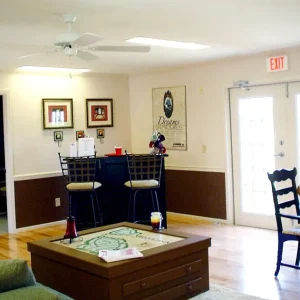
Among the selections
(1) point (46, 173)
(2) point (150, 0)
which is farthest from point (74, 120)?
(2) point (150, 0)

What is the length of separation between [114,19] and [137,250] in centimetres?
189

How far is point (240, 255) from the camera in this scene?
16.6 ft

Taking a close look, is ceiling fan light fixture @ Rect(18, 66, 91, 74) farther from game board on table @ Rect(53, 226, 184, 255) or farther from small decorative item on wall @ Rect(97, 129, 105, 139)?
game board on table @ Rect(53, 226, 184, 255)

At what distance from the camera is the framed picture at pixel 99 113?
7.44m

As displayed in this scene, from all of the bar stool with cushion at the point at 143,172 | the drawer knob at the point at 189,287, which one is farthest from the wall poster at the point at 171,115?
the drawer knob at the point at 189,287

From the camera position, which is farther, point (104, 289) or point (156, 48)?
point (156, 48)

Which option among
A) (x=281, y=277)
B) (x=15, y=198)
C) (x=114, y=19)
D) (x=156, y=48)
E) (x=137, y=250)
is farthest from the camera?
(x=15, y=198)

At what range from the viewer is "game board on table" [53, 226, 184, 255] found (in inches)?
140

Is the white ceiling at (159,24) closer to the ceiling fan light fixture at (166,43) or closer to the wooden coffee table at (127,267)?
the ceiling fan light fixture at (166,43)

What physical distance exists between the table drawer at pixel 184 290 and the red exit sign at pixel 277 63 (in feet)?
10.5

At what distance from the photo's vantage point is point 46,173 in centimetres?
696

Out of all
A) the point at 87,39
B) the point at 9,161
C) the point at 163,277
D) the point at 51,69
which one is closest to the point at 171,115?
the point at 51,69

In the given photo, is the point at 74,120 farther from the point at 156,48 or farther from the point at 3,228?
the point at 156,48

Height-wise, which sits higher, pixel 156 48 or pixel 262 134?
pixel 156 48
